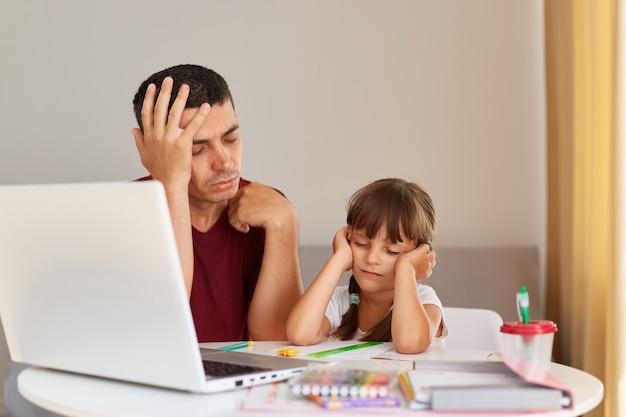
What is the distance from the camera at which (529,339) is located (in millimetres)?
1213

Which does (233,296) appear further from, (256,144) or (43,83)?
(43,83)

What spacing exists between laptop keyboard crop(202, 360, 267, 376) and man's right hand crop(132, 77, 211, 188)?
1.83 ft

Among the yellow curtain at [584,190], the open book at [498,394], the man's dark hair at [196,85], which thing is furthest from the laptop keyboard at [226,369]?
the yellow curtain at [584,190]

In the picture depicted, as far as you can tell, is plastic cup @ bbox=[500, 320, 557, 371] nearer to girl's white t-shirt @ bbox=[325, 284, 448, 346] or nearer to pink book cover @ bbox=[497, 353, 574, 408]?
pink book cover @ bbox=[497, 353, 574, 408]

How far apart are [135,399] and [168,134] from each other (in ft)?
2.41

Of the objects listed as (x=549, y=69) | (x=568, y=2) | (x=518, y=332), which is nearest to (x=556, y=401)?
(x=518, y=332)

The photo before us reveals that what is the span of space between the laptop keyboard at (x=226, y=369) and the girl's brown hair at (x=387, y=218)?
515 millimetres

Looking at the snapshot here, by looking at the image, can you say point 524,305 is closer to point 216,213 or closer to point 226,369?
point 226,369

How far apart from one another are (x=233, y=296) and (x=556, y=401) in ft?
3.37

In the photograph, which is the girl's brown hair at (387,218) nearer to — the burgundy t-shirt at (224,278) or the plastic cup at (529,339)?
the burgundy t-shirt at (224,278)

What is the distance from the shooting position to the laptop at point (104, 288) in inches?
39.2

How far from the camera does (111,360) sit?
112 centimetres

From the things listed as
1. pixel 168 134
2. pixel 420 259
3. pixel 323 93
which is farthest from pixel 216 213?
pixel 323 93

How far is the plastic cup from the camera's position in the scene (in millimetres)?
1204
